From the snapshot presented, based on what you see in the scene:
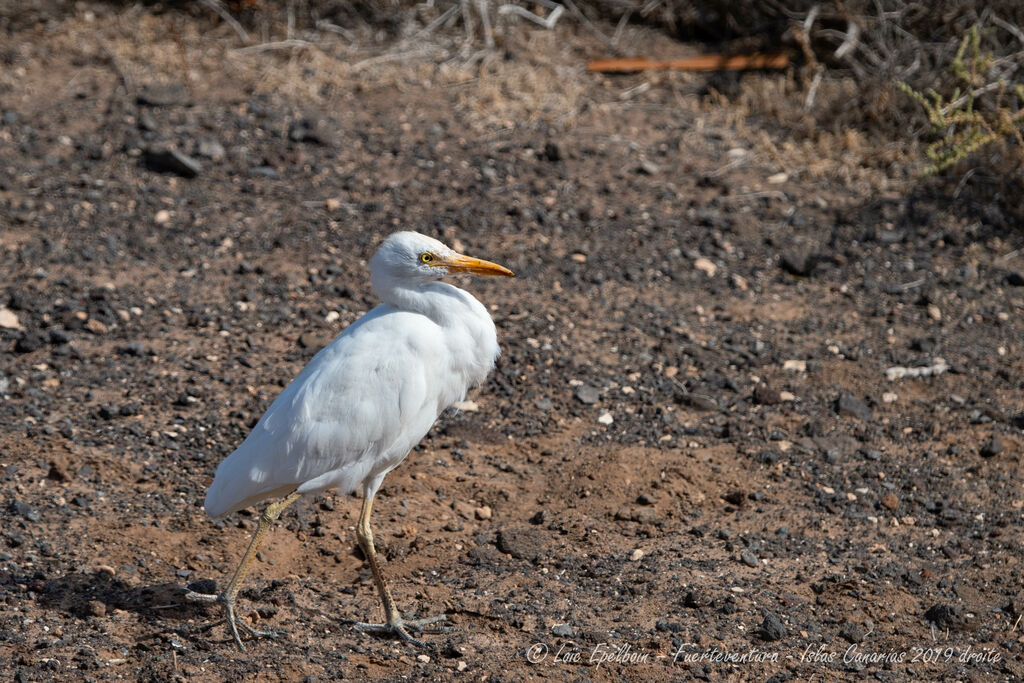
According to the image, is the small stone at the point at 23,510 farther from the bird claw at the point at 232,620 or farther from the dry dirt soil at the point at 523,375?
the bird claw at the point at 232,620

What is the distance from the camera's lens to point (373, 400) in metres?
3.96

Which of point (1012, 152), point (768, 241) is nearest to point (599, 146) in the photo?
point (768, 241)

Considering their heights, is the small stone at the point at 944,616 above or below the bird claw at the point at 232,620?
above

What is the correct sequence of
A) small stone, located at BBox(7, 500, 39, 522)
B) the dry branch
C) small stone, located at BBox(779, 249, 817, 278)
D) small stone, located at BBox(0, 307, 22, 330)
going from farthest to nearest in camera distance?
the dry branch, small stone, located at BBox(779, 249, 817, 278), small stone, located at BBox(0, 307, 22, 330), small stone, located at BBox(7, 500, 39, 522)

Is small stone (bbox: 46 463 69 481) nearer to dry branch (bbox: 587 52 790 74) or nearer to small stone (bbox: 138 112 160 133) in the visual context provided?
small stone (bbox: 138 112 160 133)

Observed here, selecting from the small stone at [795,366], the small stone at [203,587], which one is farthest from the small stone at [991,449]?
the small stone at [203,587]

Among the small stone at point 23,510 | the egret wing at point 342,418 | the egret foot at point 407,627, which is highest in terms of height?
the egret wing at point 342,418

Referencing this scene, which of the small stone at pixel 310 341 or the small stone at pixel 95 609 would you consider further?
the small stone at pixel 310 341

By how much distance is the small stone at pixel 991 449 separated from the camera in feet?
16.8

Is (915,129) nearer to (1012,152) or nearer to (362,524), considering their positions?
(1012,152)

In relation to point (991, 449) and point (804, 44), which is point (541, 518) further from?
point (804, 44)

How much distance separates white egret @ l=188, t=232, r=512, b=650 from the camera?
154 inches

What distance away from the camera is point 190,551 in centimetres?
436

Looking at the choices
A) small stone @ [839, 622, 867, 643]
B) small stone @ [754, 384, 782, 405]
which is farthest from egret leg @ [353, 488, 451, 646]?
small stone @ [754, 384, 782, 405]
